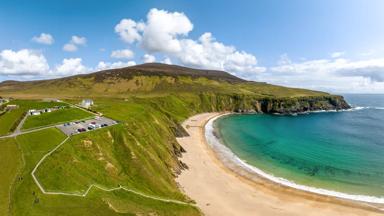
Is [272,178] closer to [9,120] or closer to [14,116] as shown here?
[9,120]

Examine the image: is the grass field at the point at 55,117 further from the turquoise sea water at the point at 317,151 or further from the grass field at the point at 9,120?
the turquoise sea water at the point at 317,151

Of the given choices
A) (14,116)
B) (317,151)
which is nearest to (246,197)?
(317,151)

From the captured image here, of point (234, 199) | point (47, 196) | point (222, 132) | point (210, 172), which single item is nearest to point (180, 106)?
point (222, 132)

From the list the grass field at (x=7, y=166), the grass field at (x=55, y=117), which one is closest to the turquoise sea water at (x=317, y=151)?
the grass field at (x=55, y=117)

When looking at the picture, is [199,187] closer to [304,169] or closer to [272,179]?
[272,179]

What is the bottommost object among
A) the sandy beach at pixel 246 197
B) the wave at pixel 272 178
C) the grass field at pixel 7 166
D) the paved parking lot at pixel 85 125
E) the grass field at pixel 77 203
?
the sandy beach at pixel 246 197

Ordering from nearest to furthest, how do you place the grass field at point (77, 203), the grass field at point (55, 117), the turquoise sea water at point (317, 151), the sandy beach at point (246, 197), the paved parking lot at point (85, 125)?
the grass field at point (77, 203) → the sandy beach at point (246, 197) → the turquoise sea water at point (317, 151) → the paved parking lot at point (85, 125) → the grass field at point (55, 117)
